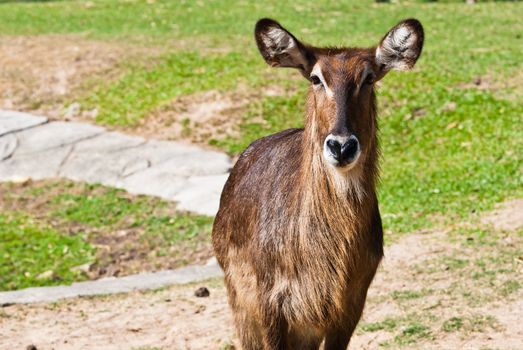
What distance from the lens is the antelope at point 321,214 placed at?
489 cm

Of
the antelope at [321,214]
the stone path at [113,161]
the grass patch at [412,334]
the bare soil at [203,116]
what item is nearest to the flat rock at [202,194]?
the stone path at [113,161]

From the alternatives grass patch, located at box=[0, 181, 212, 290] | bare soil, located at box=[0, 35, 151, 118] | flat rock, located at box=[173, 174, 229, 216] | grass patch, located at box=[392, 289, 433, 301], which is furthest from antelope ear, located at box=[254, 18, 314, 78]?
bare soil, located at box=[0, 35, 151, 118]

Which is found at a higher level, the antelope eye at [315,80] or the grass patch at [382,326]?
the antelope eye at [315,80]

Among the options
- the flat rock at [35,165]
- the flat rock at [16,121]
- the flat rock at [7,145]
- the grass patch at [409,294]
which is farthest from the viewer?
the flat rock at [16,121]

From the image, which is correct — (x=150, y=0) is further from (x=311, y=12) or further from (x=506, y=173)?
(x=506, y=173)

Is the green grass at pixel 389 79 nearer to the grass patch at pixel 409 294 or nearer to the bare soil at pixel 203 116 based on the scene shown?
the bare soil at pixel 203 116

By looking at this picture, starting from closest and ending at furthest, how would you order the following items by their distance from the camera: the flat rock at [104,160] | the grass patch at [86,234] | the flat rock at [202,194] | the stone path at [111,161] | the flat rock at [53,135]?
the grass patch at [86,234], the flat rock at [202,194], the stone path at [111,161], the flat rock at [104,160], the flat rock at [53,135]

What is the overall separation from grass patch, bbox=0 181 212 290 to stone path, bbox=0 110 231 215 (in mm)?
223

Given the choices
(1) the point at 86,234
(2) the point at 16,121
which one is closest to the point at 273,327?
(1) the point at 86,234

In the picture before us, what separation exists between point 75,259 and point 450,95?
18.1 ft

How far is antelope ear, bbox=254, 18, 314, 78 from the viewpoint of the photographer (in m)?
5.05

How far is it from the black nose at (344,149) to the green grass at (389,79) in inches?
185

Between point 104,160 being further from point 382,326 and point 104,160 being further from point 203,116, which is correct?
point 382,326

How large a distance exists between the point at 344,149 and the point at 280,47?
0.87 metres
